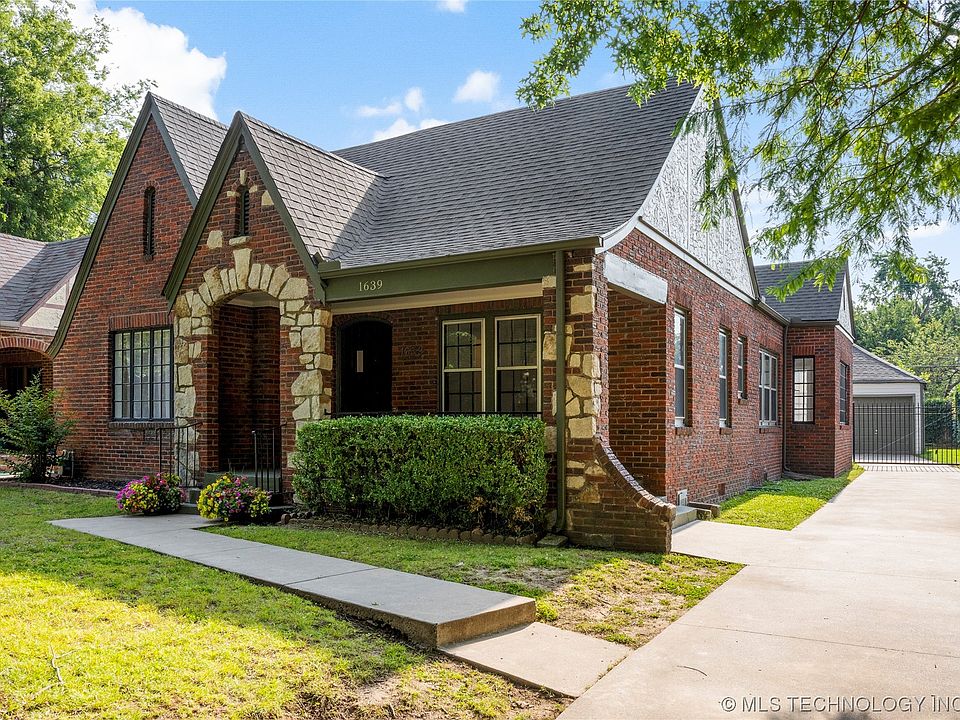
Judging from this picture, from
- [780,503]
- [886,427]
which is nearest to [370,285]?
[780,503]

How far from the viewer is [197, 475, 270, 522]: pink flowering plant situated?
9.94 m

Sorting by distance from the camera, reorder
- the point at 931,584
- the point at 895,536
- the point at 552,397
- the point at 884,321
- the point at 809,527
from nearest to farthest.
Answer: the point at 931,584
the point at 552,397
the point at 895,536
the point at 809,527
the point at 884,321

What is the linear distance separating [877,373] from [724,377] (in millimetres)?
18931

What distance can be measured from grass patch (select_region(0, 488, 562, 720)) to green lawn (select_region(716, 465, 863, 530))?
23.2 ft

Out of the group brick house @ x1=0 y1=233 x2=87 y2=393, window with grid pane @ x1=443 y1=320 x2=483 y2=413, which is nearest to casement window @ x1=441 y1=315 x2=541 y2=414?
window with grid pane @ x1=443 y1=320 x2=483 y2=413

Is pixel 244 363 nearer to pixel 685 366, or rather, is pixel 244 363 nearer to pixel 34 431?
pixel 34 431

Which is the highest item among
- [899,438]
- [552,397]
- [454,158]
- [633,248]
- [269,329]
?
[454,158]

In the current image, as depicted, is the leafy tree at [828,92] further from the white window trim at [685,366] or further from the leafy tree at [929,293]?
the leafy tree at [929,293]

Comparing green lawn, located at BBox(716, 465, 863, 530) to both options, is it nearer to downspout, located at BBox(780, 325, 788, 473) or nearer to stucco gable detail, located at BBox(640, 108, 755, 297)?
downspout, located at BBox(780, 325, 788, 473)

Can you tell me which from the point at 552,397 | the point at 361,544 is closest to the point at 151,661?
the point at 361,544

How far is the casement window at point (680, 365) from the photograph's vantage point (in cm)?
1162

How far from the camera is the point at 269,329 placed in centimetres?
1279

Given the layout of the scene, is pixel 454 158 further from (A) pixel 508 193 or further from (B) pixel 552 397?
(B) pixel 552 397

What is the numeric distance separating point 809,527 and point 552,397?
4291 mm
